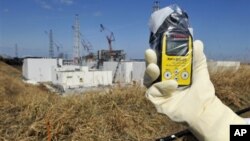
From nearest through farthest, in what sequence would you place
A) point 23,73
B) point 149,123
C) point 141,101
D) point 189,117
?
point 189,117 → point 149,123 → point 141,101 → point 23,73

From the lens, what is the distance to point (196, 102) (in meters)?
1.03

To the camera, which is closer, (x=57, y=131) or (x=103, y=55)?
(x=57, y=131)

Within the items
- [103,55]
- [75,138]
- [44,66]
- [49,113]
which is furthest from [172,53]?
[103,55]

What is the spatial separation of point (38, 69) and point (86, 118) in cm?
4028

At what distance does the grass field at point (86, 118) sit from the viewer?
2.92m

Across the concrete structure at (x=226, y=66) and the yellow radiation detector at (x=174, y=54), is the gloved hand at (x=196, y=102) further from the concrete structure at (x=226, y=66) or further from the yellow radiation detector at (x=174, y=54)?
the concrete structure at (x=226, y=66)

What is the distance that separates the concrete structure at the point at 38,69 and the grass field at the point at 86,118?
3824 centimetres

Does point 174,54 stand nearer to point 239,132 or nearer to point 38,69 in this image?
point 239,132

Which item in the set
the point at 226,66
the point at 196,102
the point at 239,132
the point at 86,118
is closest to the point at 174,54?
the point at 196,102

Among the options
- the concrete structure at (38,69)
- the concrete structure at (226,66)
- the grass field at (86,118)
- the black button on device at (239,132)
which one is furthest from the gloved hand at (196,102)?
the concrete structure at (38,69)

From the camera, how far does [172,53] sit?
1.04 metres

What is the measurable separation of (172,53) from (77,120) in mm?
2264

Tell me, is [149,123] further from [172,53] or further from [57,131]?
[172,53]

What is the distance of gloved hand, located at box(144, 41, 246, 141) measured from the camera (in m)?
1.02
